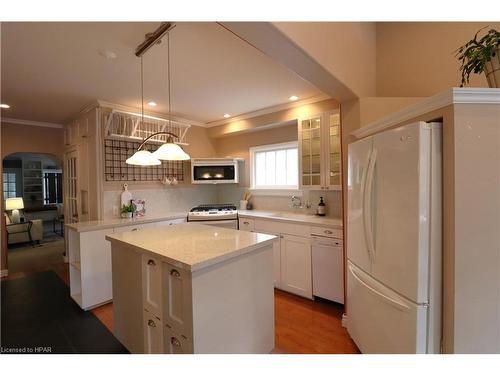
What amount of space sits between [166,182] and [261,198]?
1549 millimetres

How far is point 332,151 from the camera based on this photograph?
286cm

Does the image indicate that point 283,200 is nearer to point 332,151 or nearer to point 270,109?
point 332,151

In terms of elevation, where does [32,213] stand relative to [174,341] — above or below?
above

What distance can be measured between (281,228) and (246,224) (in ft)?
1.93

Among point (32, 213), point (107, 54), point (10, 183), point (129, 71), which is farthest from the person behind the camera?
point (10, 183)

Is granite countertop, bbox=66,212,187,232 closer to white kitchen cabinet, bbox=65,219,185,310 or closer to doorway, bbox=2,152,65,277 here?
white kitchen cabinet, bbox=65,219,185,310

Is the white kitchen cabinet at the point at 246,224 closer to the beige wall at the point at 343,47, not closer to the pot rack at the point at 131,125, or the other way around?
the pot rack at the point at 131,125

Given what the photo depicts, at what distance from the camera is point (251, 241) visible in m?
1.71

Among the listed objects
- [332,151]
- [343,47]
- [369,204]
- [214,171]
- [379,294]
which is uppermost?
[343,47]

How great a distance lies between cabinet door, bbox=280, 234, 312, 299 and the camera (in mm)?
2727

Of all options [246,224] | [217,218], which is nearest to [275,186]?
[246,224]

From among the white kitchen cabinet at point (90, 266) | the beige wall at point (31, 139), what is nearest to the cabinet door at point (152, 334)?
the white kitchen cabinet at point (90, 266)

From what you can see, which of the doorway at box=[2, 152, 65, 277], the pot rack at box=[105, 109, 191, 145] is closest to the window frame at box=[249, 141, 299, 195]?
the pot rack at box=[105, 109, 191, 145]

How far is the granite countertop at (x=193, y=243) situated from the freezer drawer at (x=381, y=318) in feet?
2.44
